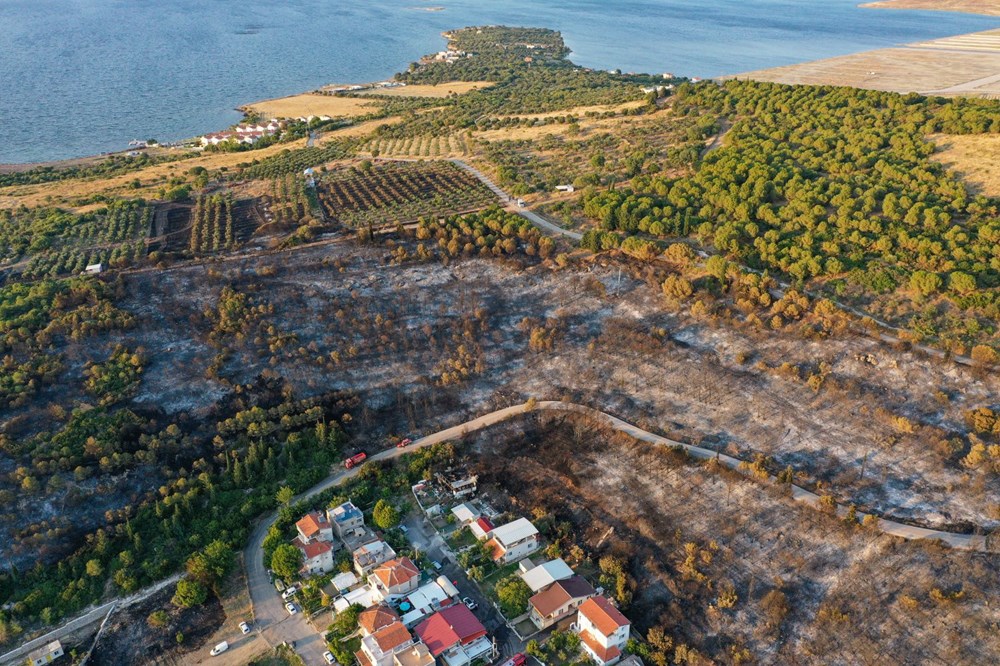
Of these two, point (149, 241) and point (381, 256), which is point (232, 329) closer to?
point (381, 256)

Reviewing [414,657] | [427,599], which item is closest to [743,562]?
[427,599]

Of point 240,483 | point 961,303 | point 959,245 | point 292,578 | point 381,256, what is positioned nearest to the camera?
point 292,578

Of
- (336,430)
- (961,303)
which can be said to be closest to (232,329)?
(336,430)

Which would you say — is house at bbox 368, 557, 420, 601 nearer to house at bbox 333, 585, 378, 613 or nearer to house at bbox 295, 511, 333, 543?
house at bbox 333, 585, 378, 613

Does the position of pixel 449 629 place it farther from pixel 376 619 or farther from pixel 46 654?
pixel 46 654

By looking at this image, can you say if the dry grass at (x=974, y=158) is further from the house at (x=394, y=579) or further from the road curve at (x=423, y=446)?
the house at (x=394, y=579)

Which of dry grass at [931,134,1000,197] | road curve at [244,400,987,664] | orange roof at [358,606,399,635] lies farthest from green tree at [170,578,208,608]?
dry grass at [931,134,1000,197]
